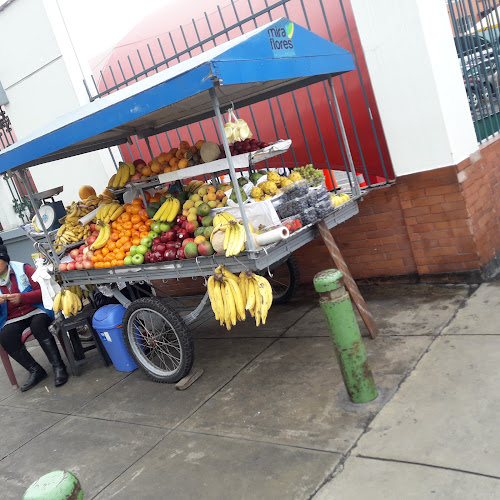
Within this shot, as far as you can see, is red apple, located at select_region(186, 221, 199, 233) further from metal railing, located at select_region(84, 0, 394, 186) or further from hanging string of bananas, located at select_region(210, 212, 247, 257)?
metal railing, located at select_region(84, 0, 394, 186)

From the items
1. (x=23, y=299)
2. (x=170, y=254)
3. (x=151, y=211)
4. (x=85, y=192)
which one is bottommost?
(x=23, y=299)

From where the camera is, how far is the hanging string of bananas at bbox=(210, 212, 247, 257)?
11.9ft

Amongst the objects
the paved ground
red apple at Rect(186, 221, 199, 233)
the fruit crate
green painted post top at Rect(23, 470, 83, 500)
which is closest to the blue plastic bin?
the paved ground

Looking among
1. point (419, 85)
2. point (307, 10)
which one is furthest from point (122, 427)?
point (307, 10)

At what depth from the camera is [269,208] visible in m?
4.02

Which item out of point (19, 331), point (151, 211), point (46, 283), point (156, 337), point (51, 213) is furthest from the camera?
point (51, 213)

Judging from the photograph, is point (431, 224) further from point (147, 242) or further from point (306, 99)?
point (147, 242)

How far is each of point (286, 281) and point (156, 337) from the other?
1.98 metres

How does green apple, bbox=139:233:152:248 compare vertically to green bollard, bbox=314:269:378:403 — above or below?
above

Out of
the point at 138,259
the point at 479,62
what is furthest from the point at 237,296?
the point at 479,62

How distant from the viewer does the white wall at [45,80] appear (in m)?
7.23

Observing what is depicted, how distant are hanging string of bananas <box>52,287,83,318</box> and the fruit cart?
15cm

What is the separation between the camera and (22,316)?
5438 mm

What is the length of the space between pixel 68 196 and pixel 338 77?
4885mm
